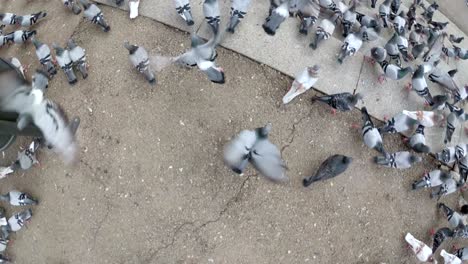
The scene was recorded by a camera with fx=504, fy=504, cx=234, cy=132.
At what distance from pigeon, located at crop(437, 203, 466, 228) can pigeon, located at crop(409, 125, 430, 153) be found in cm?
94

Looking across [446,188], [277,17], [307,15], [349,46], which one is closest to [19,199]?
[277,17]

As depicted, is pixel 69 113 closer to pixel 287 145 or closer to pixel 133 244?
pixel 133 244

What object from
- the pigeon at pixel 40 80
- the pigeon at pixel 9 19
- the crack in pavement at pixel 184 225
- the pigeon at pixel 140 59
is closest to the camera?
the crack in pavement at pixel 184 225

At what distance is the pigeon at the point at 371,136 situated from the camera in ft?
22.6

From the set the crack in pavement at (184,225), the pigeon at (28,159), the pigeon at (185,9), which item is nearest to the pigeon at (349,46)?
the pigeon at (185,9)

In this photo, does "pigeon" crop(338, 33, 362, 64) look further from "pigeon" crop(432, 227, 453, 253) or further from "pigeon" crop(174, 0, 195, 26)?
"pigeon" crop(432, 227, 453, 253)

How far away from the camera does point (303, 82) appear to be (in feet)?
22.3

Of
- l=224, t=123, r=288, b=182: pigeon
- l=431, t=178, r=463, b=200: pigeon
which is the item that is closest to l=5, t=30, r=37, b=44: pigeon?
l=224, t=123, r=288, b=182: pigeon

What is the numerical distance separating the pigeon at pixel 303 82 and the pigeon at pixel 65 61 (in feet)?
9.71

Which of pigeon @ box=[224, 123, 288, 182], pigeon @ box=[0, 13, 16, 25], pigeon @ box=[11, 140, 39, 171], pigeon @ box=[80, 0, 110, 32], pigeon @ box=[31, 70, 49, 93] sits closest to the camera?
pigeon @ box=[224, 123, 288, 182]

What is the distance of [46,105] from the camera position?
6160mm

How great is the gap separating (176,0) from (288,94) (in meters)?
2.01

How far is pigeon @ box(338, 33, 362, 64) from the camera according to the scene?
725 centimetres

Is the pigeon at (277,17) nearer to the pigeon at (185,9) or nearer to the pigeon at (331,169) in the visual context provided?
the pigeon at (185,9)
